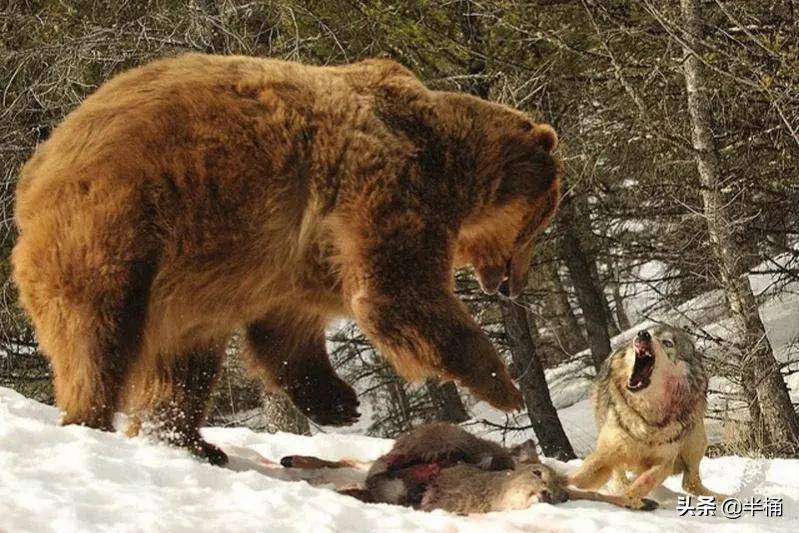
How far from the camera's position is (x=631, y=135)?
10.3 metres

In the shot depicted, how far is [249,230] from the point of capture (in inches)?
188

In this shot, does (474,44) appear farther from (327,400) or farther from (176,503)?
(176,503)

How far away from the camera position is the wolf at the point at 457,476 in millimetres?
4383

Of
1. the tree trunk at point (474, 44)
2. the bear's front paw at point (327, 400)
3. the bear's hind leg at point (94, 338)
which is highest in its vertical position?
the tree trunk at point (474, 44)

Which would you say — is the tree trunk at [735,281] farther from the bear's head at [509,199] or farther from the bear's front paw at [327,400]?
the bear's front paw at [327,400]

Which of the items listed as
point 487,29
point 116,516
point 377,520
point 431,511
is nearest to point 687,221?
point 487,29

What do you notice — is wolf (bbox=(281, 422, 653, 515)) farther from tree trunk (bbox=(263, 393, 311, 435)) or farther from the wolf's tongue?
tree trunk (bbox=(263, 393, 311, 435))

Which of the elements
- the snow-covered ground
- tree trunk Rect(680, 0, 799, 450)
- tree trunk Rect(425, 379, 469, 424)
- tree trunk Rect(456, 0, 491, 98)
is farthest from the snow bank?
tree trunk Rect(425, 379, 469, 424)

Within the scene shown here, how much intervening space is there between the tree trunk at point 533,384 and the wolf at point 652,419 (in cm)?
714

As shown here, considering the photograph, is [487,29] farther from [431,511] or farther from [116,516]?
[116,516]

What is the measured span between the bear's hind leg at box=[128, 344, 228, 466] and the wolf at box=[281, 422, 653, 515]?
19.1 inches

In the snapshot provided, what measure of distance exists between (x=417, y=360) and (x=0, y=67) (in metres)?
6.75

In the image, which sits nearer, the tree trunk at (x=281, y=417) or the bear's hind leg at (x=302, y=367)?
the bear's hind leg at (x=302, y=367)

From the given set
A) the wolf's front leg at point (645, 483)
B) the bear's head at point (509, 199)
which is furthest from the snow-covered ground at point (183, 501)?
the bear's head at point (509, 199)
